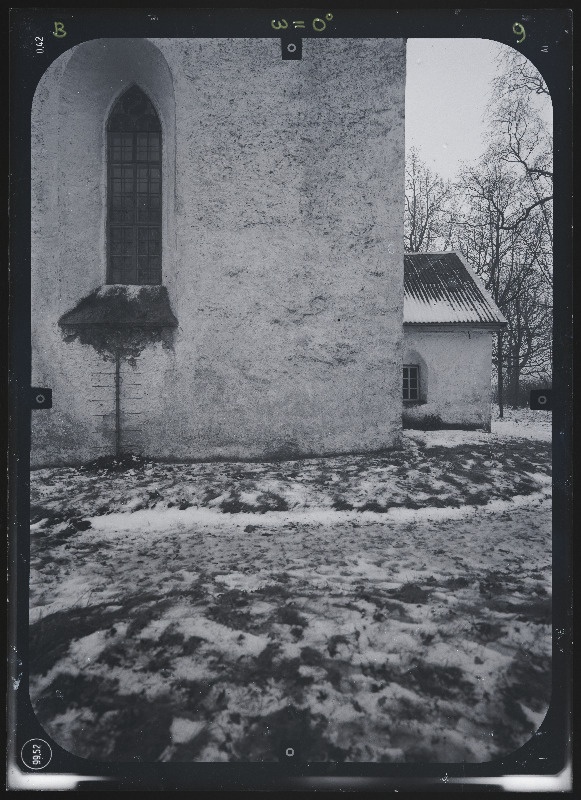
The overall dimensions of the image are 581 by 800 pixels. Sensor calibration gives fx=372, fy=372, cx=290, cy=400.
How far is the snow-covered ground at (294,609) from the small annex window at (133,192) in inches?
66.9

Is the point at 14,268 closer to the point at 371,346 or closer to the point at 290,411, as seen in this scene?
the point at 290,411

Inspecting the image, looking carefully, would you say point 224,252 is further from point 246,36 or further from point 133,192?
point 246,36

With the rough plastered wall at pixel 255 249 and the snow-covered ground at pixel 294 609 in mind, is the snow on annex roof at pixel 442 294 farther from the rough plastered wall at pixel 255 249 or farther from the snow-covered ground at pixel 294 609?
the snow-covered ground at pixel 294 609

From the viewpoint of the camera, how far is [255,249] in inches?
135

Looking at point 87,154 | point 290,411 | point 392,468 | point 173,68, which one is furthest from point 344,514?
point 173,68

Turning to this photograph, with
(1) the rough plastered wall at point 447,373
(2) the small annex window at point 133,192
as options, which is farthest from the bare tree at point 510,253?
(2) the small annex window at point 133,192

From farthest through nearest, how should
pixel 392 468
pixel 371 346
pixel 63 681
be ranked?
pixel 371 346
pixel 392 468
pixel 63 681

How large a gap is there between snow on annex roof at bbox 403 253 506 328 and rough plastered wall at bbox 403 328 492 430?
210mm

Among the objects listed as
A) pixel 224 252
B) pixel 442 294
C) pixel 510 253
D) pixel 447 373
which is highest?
pixel 442 294

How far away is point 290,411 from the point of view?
329 cm

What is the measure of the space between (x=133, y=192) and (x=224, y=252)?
2.75 feet

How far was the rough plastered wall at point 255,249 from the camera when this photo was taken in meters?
2.61

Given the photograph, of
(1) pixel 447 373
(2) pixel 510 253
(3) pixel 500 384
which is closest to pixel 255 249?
(2) pixel 510 253

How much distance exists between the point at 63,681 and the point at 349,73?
452 cm
